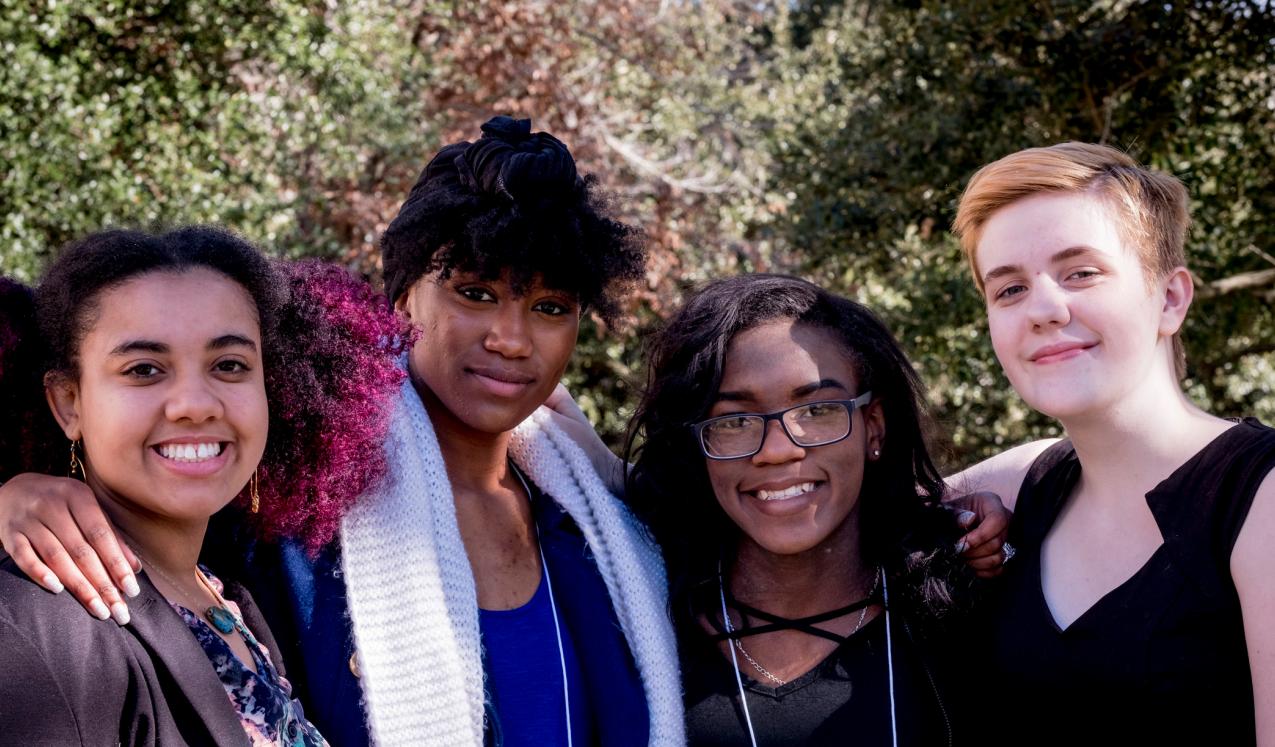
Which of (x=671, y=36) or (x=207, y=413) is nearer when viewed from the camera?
(x=207, y=413)

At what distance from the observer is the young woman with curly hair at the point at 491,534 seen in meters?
2.65

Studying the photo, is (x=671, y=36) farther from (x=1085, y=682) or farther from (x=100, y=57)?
(x=1085, y=682)

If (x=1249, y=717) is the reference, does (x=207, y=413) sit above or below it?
above

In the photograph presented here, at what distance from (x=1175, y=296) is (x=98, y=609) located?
216 centimetres

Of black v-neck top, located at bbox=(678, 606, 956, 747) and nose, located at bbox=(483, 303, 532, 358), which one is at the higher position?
nose, located at bbox=(483, 303, 532, 358)

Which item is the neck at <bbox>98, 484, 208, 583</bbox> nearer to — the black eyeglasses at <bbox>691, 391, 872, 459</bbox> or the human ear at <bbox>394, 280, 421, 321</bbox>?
the human ear at <bbox>394, 280, 421, 321</bbox>

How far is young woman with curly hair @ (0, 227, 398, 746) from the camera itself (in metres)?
2.03

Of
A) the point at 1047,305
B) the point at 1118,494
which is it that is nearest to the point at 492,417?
the point at 1047,305

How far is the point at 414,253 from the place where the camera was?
3.05m

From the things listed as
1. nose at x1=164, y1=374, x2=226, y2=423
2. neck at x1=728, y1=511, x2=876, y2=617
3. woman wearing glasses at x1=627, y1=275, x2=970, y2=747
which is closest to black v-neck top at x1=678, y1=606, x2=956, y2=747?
woman wearing glasses at x1=627, y1=275, x2=970, y2=747

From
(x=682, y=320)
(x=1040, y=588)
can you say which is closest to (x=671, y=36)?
(x=682, y=320)

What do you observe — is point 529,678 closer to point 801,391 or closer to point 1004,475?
point 801,391

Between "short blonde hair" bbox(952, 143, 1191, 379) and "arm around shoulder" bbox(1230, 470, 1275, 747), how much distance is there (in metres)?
0.57

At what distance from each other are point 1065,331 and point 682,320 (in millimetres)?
951
